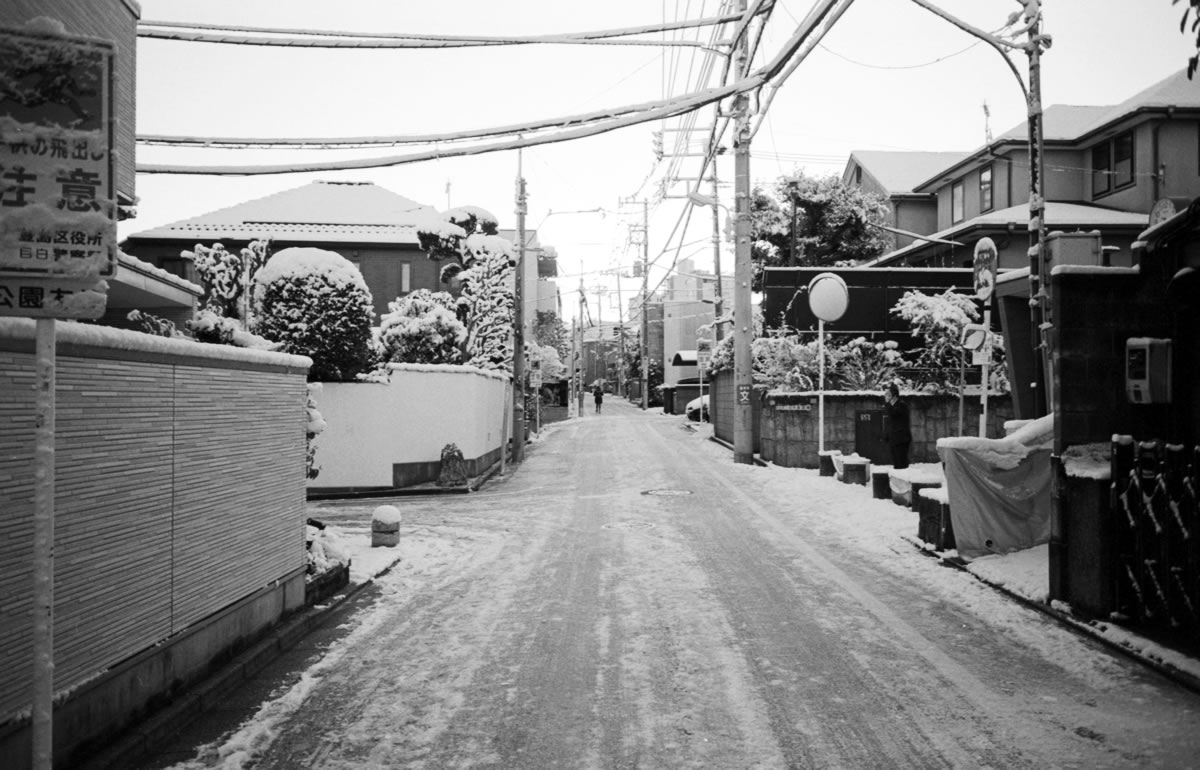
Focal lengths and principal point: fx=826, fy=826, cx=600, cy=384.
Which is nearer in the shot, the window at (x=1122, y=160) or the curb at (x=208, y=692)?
the curb at (x=208, y=692)

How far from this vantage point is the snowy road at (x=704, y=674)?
4.37 metres

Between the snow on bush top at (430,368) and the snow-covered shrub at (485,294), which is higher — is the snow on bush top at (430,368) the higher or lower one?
Answer: the lower one

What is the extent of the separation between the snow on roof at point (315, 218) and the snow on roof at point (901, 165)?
22.0 metres

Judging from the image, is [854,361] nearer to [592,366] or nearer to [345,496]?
[345,496]

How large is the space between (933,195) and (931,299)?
50.7 feet

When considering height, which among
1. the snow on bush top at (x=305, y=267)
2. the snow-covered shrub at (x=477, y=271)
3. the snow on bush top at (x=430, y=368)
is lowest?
the snow on bush top at (x=430, y=368)

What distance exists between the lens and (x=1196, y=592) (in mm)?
5738

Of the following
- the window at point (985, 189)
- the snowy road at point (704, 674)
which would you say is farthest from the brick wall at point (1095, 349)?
the window at point (985, 189)

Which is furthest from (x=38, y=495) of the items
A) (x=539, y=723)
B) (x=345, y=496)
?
(x=345, y=496)

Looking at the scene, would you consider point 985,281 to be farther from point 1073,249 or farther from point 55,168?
point 55,168

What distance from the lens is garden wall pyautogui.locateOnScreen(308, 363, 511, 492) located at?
16469 mm

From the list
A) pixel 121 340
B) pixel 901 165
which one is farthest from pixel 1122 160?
pixel 121 340

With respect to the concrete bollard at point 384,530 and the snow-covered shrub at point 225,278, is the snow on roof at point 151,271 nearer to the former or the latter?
the snow-covered shrub at point 225,278

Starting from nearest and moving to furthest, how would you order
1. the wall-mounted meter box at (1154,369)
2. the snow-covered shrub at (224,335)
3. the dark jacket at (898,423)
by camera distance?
the wall-mounted meter box at (1154,369), the snow-covered shrub at (224,335), the dark jacket at (898,423)
